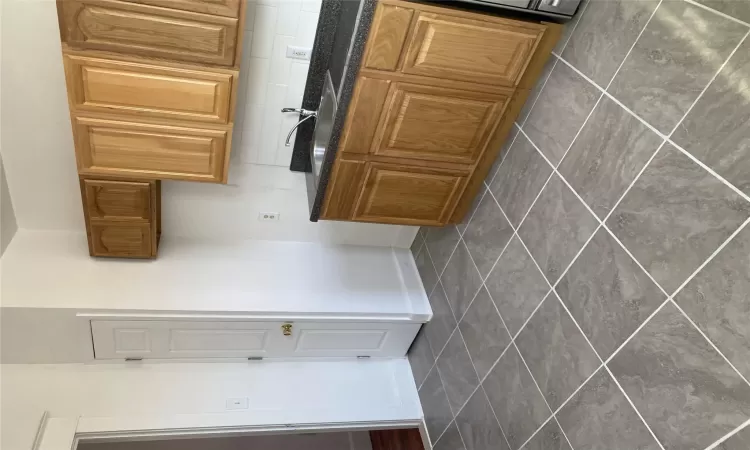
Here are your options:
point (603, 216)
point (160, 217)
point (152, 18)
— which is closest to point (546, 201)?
point (603, 216)

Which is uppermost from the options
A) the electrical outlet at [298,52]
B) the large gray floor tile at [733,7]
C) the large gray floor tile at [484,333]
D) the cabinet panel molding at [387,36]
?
the electrical outlet at [298,52]

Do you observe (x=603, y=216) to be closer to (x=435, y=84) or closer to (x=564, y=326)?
(x=564, y=326)

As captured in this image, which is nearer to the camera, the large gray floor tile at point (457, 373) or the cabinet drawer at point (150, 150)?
the cabinet drawer at point (150, 150)

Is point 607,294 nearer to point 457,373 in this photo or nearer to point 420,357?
point 457,373

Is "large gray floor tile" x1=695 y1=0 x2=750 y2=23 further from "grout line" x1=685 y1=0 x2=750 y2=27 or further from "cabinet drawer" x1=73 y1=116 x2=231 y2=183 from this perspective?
"cabinet drawer" x1=73 y1=116 x2=231 y2=183

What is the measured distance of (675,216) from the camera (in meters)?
1.04

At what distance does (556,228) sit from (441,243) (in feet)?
2.18

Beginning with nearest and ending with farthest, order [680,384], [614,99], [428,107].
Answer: [680,384]
[614,99]
[428,107]

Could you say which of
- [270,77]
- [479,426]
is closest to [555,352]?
[479,426]

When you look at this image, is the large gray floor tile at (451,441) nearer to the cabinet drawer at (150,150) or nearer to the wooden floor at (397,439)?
the wooden floor at (397,439)

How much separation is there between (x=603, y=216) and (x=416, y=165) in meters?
0.57

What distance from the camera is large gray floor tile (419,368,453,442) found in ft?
6.10

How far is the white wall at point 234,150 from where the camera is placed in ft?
4.82

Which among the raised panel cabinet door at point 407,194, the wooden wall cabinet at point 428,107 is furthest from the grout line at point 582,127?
the raised panel cabinet door at point 407,194
